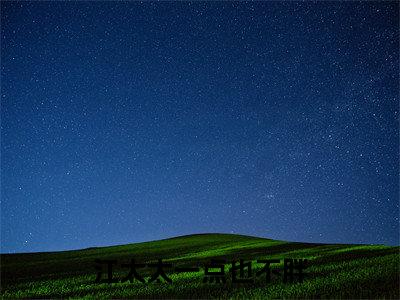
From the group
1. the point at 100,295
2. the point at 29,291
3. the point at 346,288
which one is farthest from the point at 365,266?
the point at 29,291

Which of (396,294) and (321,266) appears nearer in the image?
(396,294)

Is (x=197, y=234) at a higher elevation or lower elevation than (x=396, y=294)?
higher

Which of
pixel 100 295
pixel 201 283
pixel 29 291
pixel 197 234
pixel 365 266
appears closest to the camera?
pixel 100 295

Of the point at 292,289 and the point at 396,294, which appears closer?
the point at 396,294

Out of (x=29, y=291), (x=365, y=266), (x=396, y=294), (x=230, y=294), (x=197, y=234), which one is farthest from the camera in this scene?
(x=197, y=234)

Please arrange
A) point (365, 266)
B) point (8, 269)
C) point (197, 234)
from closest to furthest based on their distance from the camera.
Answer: point (365, 266) < point (8, 269) < point (197, 234)

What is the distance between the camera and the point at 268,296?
16578 mm

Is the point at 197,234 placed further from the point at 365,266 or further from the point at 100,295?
the point at 100,295

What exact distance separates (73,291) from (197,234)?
43923 mm

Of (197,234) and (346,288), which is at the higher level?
(197,234)

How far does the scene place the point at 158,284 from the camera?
20.5 m

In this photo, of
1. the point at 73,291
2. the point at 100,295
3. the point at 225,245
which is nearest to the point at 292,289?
the point at 100,295

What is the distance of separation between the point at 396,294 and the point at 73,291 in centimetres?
1260

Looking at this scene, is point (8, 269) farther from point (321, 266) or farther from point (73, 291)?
point (321, 266)
